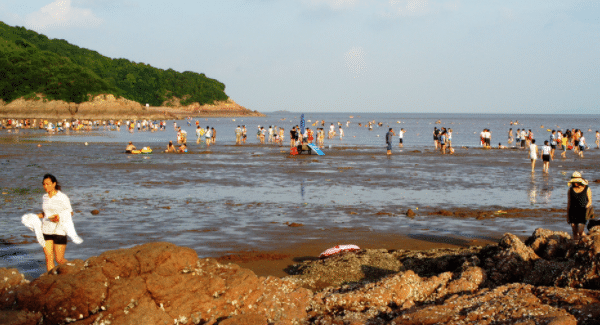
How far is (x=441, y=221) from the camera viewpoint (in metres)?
13.5

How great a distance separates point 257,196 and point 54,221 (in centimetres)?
947

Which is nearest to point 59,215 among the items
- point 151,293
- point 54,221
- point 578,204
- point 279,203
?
point 54,221

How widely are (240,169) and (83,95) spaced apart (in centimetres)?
9671

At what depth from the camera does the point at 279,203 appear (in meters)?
15.9

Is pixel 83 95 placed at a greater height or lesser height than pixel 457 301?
greater

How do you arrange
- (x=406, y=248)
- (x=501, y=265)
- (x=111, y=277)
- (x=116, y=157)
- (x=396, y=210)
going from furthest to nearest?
1. (x=116, y=157)
2. (x=396, y=210)
3. (x=406, y=248)
4. (x=501, y=265)
5. (x=111, y=277)

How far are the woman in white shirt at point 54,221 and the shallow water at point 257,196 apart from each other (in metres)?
1.07

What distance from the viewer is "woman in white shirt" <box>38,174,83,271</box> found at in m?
7.98

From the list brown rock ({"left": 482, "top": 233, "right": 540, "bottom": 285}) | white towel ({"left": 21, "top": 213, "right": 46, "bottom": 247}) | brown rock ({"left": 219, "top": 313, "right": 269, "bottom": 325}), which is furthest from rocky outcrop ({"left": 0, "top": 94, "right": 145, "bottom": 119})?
brown rock ({"left": 219, "top": 313, "right": 269, "bottom": 325})

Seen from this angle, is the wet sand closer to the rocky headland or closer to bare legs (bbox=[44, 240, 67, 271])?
bare legs (bbox=[44, 240, 67, 271])

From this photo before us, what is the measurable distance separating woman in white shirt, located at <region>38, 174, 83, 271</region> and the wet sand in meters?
1.10

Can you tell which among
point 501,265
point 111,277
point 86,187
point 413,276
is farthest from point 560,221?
point 86,187

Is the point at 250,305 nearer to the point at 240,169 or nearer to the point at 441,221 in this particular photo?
the point at 441,221

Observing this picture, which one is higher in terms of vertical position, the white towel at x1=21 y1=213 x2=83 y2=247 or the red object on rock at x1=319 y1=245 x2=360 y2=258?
the white towel at x1=21 y1=213 x2=83 y2=247
